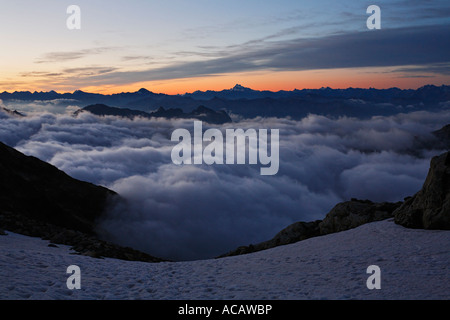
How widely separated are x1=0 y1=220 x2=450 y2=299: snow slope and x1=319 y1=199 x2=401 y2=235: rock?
3.72m

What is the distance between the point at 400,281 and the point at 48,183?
72371 millimetres

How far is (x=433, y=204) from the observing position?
18.4m

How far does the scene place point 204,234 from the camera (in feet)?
621

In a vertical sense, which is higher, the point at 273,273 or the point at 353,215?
the point at 353,215

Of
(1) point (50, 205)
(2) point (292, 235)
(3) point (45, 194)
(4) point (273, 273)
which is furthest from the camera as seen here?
(3) point (45, 194)

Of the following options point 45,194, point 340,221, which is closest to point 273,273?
point 340,221

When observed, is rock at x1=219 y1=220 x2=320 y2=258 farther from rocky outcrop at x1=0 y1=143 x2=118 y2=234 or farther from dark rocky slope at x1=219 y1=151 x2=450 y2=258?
rocky outcrop at x1=0 y1=143 x2=118 y2=234

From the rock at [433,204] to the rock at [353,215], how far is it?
2.90 meters

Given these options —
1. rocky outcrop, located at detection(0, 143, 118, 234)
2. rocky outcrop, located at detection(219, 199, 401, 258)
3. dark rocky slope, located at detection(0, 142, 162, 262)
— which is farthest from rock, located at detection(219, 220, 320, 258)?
rocky outcrop, located at detection(0, 143, 118, 234)

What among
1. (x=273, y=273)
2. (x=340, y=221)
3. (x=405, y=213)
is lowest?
(x=273, y=273)

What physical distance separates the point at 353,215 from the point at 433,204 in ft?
20.1

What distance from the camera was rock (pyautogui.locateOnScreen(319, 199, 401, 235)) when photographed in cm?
2303

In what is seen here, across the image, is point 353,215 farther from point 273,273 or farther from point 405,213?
point 273,273

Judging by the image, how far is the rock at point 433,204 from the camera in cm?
1758
